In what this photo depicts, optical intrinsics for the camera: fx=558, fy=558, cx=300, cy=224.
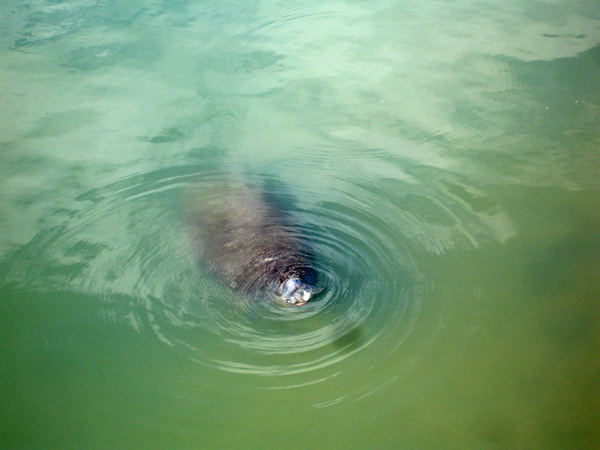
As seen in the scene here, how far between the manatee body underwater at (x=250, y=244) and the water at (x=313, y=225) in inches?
3.5

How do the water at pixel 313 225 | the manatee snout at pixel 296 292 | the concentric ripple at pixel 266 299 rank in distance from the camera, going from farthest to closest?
1. the manatee snout at pixel 296 292
2. the concentric ripple at pixel 266 299
3. the water at pixel 313 225

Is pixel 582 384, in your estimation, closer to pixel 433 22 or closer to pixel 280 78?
pixel 280 78

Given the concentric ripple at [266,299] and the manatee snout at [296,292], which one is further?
the manatee snout at [296,292]

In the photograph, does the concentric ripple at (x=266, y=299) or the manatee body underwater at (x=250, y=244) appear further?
the manatee body underwater at (x=250, y=244)

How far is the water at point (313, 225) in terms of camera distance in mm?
2645

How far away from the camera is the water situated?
264 centimetres

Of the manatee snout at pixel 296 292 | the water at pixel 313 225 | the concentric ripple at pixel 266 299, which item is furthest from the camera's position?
the manatee snout at pixel 296 292

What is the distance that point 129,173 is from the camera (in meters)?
3.99

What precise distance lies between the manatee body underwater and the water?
9 cm

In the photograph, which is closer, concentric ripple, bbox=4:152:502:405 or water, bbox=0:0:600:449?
water, bbox=0:0:600:449

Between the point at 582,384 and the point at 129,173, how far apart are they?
3.11 metres

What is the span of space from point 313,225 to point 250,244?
0.45 metres

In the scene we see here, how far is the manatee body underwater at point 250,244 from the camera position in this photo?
3111 mm

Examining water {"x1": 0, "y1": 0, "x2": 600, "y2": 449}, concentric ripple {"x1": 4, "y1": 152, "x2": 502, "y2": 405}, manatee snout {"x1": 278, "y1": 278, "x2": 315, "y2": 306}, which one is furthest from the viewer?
manatee snout {"x1": 278, "y1": 278, "x2": 315, "y2": 306}
